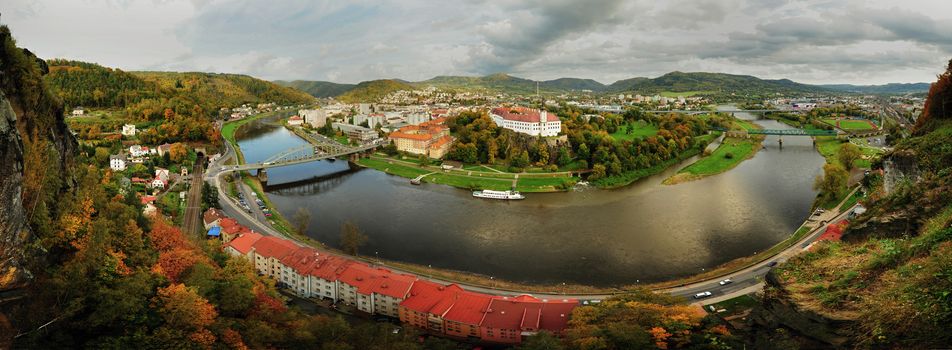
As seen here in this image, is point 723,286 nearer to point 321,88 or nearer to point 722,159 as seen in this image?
point 722,159

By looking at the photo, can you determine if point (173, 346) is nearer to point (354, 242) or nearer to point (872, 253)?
point (354, 242)

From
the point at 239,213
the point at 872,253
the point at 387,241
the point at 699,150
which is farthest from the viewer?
the point at 699,150

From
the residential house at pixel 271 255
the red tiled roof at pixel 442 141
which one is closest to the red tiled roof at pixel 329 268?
the residential house at pixel 271 255

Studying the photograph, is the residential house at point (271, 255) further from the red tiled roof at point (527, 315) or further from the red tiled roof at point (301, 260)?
the red tiled roof at point (527, 315)

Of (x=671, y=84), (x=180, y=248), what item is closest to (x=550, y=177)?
(x=180, y=248)

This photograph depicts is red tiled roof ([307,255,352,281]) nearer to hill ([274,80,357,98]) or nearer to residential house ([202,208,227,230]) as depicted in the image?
residential house ([202,208,227,230])

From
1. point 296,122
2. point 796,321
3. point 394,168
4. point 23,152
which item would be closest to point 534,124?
point 394,168

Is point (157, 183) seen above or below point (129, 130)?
below

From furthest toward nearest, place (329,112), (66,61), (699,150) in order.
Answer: (329,112) → (66,61) → (699,150)
